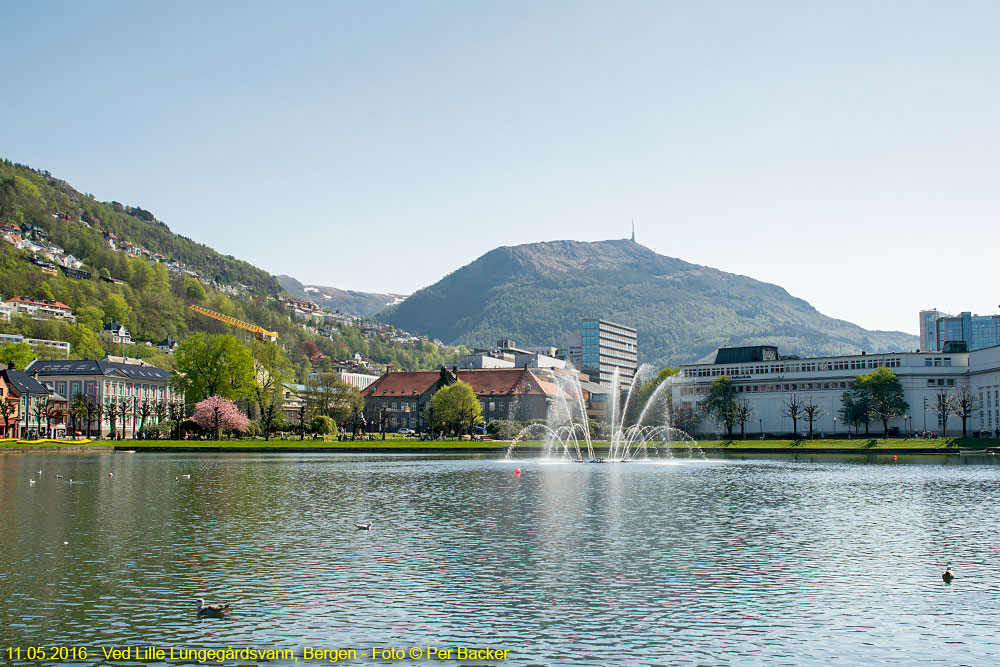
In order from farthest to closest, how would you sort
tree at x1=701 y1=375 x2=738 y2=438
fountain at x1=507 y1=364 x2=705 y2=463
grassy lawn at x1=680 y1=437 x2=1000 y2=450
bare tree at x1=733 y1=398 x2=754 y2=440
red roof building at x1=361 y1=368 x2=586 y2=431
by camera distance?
1. red roof building at x1=361 y1=368 x2=586 y2=431
2. tree at x1=701 y1=375 x2=738 y2=438
3. bare tree at x1=733 y1=398 x2=754 y2=440
4. grassy lawn at x1=680 y1=437 x2=1000 y2=450
5. fountain at x1=507 y1=364 x2=705 y2=463

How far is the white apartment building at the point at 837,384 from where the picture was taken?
14050 cm

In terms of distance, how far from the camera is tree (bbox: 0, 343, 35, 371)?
162m

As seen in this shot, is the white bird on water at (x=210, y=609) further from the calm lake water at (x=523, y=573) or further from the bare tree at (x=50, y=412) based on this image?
the bare tree at (x=50, y=412)

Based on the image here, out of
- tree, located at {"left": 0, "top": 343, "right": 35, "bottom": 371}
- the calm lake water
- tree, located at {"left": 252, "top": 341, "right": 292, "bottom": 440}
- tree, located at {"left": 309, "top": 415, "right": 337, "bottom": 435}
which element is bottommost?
the calm lake water

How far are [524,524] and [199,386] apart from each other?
3872 inches

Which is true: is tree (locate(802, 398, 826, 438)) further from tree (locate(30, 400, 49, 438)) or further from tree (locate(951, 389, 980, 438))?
tree (locate(30, 400, 49, 438))

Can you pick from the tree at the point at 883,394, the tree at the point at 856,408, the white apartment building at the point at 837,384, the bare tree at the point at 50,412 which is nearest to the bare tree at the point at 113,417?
the bare tree at the point at 50,412

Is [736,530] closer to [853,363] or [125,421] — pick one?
[853,363]

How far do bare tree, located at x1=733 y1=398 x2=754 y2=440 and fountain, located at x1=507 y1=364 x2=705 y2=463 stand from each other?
31.1 feet

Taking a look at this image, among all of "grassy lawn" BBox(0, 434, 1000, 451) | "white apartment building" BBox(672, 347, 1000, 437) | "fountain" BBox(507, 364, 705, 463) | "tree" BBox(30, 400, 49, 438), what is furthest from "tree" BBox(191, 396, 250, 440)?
"white apartment building" BBox(672, 347, 1000, 437)

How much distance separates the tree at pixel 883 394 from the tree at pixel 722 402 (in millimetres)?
20636

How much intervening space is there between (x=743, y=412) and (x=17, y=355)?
5016 inches

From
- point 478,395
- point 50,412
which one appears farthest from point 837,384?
point 50,412

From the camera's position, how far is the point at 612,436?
99688 mm
